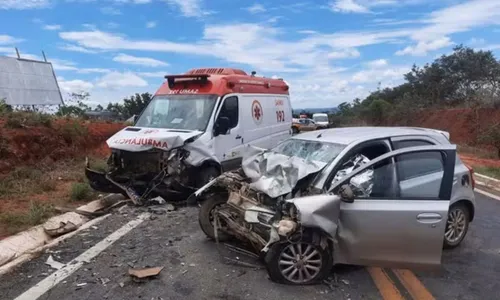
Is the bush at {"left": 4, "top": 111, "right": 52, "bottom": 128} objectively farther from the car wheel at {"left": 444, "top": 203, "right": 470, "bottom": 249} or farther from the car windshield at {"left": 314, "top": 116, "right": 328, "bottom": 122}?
the car windshield at {"left": 314, "top": 116, "right": 328, "bottom": 122}

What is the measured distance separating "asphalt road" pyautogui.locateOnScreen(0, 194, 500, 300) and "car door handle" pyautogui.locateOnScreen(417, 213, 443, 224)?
20.6 inches

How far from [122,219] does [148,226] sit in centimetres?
70

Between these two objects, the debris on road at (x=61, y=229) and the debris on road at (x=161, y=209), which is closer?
the debris on road at (x=61, y=229)

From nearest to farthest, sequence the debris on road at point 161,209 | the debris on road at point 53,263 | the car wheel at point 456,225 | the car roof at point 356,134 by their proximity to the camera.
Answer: the debris on road at point 53,263 < the car roof at point 356,134 < the car wheel at point 456,225 < the debris on road at point 161,209

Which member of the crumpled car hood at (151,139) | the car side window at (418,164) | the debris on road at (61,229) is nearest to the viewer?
the car side window at (418,164)

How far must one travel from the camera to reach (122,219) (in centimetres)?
707

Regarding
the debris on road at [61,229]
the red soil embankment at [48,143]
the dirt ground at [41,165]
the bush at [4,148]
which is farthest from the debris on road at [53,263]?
the bush at [4,148]

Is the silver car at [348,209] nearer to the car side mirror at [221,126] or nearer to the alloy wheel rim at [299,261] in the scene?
the alloy wheel rim at [299,261]

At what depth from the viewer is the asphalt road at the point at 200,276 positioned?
13.7 ft

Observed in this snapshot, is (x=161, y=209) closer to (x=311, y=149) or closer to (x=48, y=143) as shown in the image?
(x=311, y=149)

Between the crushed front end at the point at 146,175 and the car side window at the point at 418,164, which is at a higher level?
the car side window at the point at 418,164

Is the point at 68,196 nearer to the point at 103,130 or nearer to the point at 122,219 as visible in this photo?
the point at 122,219

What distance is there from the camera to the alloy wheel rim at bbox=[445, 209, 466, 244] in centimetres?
547

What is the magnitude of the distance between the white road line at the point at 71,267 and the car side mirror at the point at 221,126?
2.66 metres
